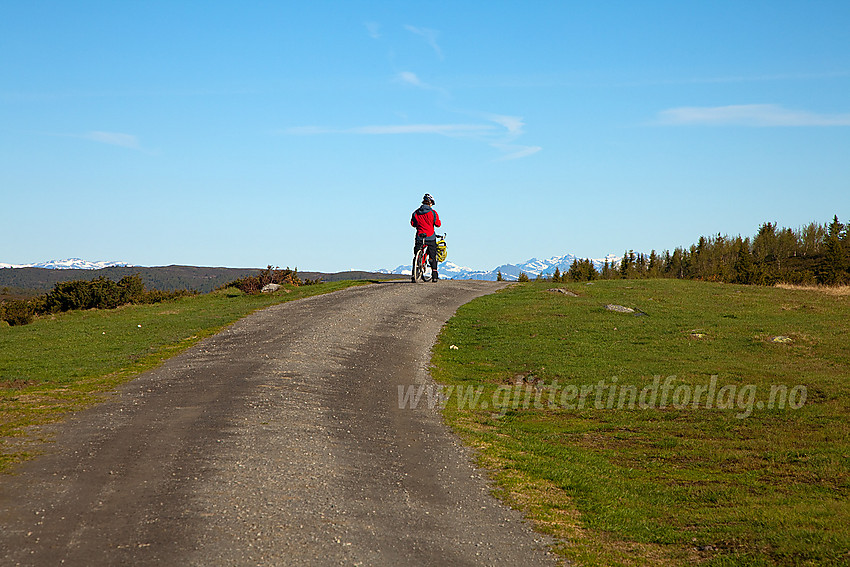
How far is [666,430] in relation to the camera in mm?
14367

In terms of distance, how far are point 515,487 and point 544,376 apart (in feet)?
30.1

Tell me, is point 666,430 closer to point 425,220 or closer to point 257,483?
point 257,483

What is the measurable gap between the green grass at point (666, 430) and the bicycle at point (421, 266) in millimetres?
7686

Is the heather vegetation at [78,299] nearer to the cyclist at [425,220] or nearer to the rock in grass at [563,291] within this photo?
the cyclist at [425,220]

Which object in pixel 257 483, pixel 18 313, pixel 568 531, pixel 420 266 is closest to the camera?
pixel 568 531

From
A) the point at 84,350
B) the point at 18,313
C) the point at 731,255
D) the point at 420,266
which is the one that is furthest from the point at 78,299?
the point at 731,255

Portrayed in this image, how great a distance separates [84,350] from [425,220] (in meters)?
18.2

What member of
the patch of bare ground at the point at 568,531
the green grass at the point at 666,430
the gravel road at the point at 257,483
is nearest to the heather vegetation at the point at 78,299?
the green grass at the point at 666,430

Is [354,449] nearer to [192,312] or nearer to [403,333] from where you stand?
[403,333]

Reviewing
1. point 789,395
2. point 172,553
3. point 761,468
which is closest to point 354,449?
point 172,553

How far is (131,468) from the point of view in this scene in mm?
9727

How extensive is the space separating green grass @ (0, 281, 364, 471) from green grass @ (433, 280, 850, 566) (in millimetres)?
8296

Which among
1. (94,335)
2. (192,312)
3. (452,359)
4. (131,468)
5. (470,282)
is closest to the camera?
(131,468)

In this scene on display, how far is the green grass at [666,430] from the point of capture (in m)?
8.80
